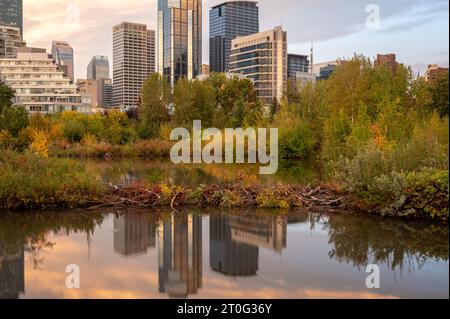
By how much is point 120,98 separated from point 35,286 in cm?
16810

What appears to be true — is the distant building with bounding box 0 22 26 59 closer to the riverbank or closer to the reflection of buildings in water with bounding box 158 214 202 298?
the riverbank

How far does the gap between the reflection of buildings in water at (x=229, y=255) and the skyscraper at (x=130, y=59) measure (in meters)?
164

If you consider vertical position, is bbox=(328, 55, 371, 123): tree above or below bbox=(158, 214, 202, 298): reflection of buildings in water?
above

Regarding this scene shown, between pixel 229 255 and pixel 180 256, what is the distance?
816mm

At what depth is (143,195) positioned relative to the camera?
13.3 metres

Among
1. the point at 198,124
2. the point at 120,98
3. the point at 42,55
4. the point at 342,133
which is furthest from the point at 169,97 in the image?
the point at 120,98

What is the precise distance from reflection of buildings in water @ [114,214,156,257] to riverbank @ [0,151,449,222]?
130 centimetres

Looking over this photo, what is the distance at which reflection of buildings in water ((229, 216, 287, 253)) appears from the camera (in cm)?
938

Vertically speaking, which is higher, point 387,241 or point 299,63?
point 299,63

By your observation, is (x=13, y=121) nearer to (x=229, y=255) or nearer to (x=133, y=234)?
(x=133, y=234)

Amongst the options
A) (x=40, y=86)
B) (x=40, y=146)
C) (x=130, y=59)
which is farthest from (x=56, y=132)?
(x=130, y=59)

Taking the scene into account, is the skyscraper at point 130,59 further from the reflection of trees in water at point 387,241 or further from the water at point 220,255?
the reflection of trees in water at point 387,241

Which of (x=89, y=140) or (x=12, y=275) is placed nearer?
(x=12, y=275)

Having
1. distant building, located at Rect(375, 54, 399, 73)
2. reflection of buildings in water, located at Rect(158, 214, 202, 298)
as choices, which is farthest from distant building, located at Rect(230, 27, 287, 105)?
reflection of buildings in water, located at Rect(158, 214, 202, 298)
